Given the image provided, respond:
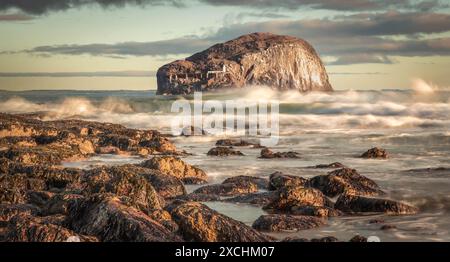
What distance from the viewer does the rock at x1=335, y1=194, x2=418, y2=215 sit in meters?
12.0

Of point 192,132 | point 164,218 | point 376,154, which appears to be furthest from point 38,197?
point 192,132

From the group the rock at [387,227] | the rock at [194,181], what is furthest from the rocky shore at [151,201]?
the rock at [387,227]

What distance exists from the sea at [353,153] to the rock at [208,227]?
3.89 ft

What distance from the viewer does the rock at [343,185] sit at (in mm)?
13898

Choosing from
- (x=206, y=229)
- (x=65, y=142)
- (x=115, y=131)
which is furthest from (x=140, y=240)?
(x=115, y=131)

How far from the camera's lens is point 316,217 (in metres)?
11.3

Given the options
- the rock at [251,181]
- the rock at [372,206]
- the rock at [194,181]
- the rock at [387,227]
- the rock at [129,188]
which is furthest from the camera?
the rock at [194,181]

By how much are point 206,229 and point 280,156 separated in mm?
13789

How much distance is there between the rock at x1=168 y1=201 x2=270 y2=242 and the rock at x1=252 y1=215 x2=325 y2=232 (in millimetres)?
1283

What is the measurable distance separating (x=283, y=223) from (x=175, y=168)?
622cm

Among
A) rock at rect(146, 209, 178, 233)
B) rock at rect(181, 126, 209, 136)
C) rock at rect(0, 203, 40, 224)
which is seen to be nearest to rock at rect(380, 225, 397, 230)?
rock at rect(146, 209, 178, 233)

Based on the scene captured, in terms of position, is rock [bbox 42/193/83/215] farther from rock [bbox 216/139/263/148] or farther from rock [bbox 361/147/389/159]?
rock [bbox 216/139/263/148]

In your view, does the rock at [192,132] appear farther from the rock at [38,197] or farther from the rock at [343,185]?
the rock at [38,197]
